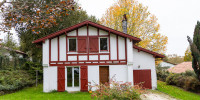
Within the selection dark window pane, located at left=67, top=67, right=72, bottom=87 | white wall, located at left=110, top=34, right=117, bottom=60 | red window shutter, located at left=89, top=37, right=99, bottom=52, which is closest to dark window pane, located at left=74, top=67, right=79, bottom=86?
dark window pane, located at left=67, top=67, right=72, bottom=87

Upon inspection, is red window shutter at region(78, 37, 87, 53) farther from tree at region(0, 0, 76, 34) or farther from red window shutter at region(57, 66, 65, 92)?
tree at region(0, 0, 76, 34)

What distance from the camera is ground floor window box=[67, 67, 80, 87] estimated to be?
12.8m

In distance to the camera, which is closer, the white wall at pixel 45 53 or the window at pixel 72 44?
the white wall at pixel 45 53

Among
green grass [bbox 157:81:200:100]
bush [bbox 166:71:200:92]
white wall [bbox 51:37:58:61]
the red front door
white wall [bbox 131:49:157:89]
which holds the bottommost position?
green grass [bbox 157:81:200:100]

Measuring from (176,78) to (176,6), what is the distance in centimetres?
762

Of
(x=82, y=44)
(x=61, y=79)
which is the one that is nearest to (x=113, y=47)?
(x=82, y=44)

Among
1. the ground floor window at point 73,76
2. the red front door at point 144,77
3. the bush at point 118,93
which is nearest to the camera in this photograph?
the bush at point 118,93

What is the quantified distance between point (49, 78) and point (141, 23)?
14918 millimetres

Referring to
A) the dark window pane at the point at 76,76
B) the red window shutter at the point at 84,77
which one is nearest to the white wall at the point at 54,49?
the dark window pane at the point at 76,76

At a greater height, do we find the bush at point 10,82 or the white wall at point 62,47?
the white wall at point 62,47

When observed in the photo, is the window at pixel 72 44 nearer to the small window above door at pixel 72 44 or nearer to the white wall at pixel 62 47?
the small window above door at pixel 72 44

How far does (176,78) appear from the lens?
16.6 meters

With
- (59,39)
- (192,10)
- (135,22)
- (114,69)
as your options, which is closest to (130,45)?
(114,69)

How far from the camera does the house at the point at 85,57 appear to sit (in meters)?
12.5
